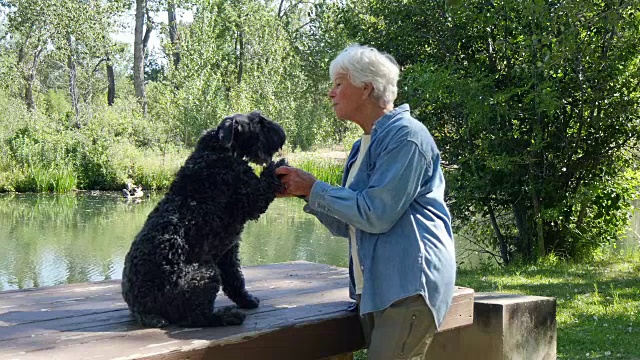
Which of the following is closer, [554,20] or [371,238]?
[371,238]

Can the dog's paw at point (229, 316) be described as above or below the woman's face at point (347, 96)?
below

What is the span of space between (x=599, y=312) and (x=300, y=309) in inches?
167

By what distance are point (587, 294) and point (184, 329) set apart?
5.65 meters

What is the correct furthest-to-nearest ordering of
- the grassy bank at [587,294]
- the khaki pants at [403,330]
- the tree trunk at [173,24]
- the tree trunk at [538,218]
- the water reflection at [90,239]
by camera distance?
the tree trunk at [173,24]
the water reflection at [90,239]
the tree trunk at [538,218]
the grassy bank at [587,294]
the khaki pants at [403,330]

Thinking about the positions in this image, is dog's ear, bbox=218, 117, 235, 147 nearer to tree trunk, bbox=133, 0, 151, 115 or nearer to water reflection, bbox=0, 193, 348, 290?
water reflection, bbox=0, 193, 348, 290

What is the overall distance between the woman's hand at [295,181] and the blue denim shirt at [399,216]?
0.37 feet

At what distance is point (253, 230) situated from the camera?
1580cm

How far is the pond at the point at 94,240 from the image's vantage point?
1151cm

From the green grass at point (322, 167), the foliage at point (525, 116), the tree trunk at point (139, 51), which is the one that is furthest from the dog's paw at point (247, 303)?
the tree trunk at point (139, 51)

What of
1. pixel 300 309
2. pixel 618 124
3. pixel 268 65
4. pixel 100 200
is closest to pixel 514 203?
pixel 618 124

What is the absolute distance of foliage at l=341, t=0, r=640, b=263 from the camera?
9555mm

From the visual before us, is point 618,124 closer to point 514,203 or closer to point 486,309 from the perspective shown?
point 514,203

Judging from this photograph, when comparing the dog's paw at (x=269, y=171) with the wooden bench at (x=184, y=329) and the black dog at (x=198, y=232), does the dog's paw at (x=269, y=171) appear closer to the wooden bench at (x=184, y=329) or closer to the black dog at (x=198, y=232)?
the black dog at (x=198, y=232)

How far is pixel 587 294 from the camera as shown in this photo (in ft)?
24.6
